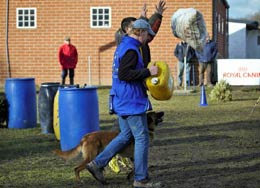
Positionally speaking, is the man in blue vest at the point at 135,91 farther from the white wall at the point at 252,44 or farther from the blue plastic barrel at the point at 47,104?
the white wall at the point at 252,44

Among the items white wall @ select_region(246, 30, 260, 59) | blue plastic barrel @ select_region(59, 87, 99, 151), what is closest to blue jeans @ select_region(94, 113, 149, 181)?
blue plastic barrel @ select_region(59, 87, 99, 151)

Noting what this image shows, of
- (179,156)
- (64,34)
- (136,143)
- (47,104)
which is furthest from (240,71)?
(136,143)

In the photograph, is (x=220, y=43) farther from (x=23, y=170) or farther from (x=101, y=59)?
(x=23, y=170)

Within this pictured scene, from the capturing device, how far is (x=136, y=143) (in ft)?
23.1

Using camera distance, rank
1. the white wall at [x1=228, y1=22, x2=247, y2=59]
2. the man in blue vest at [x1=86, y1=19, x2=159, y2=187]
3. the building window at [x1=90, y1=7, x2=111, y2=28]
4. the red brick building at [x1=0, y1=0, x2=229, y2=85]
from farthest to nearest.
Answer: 1. the white wall at [x1=228, y1=22, x2=247, y2=59]
2. the building window at [x1=90, y1=7, x2=111, y2=28]
3. the red brick building at [x1=0, y1=0, x2=229, y2=85]
4. the man in blue vest at [x1=86, y1=19, x2=159, y2=187]

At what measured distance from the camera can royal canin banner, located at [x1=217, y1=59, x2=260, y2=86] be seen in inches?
966

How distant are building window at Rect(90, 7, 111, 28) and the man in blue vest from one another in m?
21.7

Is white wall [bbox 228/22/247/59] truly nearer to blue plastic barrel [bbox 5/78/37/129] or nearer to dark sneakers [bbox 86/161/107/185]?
blue plastic barrel [bbox 5/78/37/129]

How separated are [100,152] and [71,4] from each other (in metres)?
21.9

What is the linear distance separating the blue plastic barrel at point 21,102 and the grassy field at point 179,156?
28cm

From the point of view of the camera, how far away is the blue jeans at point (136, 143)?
700 centimetres

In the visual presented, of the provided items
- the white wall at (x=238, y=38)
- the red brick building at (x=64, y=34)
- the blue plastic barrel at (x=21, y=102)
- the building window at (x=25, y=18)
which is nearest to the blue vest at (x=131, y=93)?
the blue plastic barrel at (x=21, y=102)

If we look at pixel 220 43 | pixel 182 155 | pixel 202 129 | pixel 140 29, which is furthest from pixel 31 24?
pixel 140 29

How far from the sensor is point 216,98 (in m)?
19.8
